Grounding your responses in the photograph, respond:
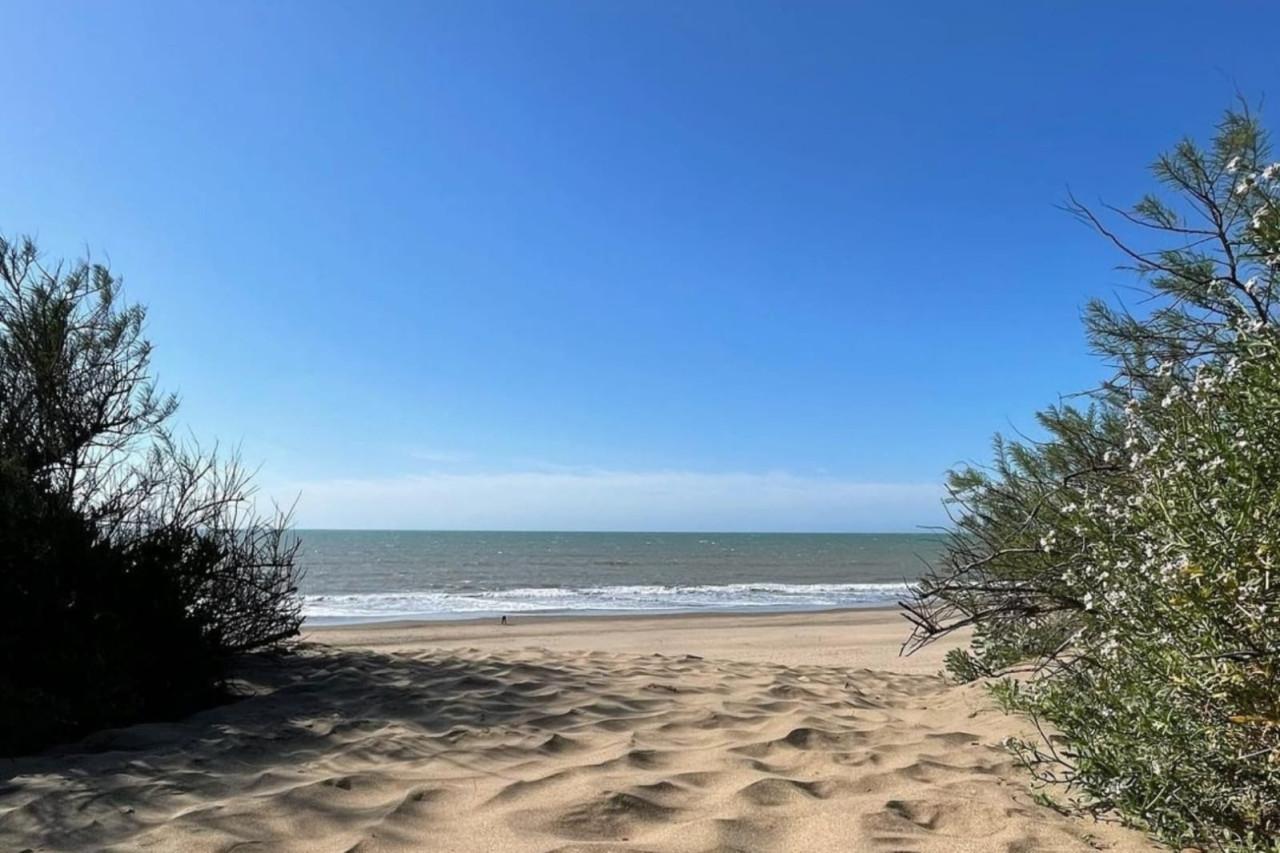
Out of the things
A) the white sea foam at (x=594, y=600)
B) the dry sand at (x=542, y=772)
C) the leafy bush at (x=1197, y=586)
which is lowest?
the white sea foam at (x=594, y=600)

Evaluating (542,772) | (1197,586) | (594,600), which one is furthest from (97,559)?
(594,600)

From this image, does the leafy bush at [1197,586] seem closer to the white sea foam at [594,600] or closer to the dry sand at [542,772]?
the dry sand at [542,772]

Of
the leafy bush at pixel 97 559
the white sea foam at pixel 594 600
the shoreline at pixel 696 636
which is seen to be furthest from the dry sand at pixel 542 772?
the white sea foam at pixel 594 600

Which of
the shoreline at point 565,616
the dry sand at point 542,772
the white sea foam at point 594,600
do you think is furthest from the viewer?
the white sea foam at point 594,600

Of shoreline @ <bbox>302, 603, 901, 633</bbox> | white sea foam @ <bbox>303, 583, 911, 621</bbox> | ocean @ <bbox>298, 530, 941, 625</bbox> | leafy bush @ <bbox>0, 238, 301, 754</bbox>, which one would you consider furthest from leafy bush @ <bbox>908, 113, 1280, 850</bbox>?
white sea foam @ <bbox>303, 583, 911, 621</bbox>

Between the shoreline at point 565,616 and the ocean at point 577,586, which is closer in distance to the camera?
the shoreline at point 565,616

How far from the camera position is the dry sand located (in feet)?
10.0

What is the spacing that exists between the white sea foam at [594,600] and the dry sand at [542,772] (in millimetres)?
14656

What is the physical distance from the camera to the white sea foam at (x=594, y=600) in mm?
21703

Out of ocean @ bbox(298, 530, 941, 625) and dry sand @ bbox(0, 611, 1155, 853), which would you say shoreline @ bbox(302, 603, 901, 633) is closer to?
ocean @ bbox(298, 530, 941, 625)

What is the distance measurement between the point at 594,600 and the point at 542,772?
71.6 feet

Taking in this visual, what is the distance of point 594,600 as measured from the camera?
25.4 m

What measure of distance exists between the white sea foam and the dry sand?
14656 mm

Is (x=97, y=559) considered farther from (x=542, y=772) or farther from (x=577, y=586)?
(x=577, y=586)
